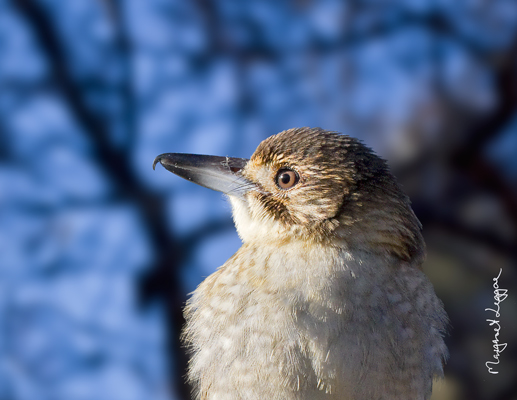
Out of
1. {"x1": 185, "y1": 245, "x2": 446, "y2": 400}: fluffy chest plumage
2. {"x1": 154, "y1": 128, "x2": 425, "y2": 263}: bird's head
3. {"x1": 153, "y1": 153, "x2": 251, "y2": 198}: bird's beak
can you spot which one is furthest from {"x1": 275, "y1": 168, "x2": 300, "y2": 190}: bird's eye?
{"x1": 185, "y1": 245, "x2": 446, "y2": 400}: fluffy chest plumage

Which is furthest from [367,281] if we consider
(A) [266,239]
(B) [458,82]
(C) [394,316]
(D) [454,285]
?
(B) [458,82]

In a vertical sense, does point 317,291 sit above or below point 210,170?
below

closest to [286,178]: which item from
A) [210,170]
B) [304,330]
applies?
[210,170]

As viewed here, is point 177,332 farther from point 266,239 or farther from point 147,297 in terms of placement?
point 266,239

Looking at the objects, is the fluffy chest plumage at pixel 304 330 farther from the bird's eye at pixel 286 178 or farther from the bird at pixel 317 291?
the bird's eye at pixel 286 178

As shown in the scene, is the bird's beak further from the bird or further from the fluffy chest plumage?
the fluffy chest plumage

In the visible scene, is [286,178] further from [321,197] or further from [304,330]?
[304,330]
